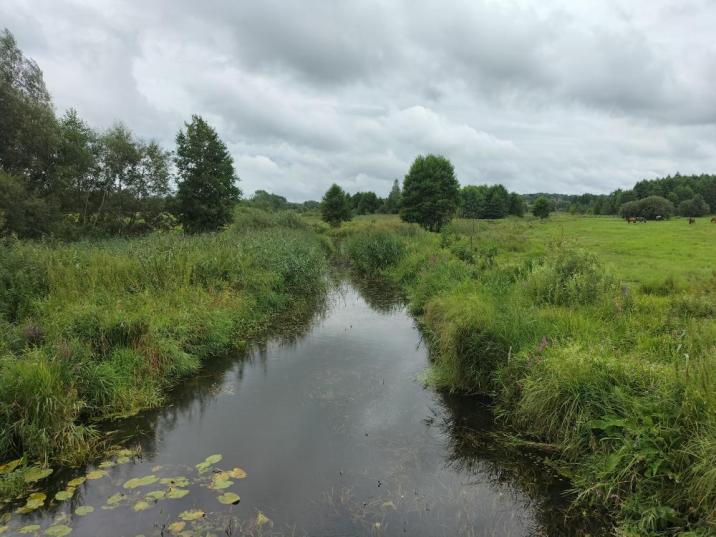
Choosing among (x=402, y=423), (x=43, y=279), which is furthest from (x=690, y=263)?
(x=43, y=279)

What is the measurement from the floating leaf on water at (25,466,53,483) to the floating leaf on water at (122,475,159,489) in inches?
43.1

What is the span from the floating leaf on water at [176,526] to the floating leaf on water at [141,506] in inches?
20.9

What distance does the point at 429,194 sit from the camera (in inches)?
1934

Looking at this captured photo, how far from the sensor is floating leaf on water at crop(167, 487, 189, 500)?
545 centimetres

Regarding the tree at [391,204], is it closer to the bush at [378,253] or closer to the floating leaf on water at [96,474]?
the bush at [378,253]

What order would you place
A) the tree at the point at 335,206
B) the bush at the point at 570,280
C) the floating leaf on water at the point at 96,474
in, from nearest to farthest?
1. the floating leaf on water at the point at 96,474
2. the bush at the point at 570,280
3. the tree at the point at 335,206

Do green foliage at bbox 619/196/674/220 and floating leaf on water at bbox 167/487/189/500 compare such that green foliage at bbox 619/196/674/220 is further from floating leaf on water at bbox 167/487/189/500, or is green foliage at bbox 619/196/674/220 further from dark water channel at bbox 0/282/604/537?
floating leaf on water at bbox 167/487/189/500

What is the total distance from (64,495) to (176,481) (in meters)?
1.32

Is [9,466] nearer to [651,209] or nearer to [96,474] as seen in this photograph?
[96,474]

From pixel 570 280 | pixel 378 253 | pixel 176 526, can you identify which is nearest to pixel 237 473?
pixel 176 526

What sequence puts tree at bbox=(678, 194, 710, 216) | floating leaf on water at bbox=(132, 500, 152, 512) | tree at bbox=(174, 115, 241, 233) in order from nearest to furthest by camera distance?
1. floating leaf on water at bbox=(132, 500, 152, 512)
2. tree at bbox=(174, 115, 241, 233)
3. tree at bbox=(678, 194, 710, 216)

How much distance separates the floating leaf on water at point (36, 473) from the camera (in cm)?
557

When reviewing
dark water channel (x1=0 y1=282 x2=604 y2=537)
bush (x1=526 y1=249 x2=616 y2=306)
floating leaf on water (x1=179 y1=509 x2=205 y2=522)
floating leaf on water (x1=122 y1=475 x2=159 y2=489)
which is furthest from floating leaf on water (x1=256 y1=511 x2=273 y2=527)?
bush (x1=526 y1=249 x2=616 y2=306)

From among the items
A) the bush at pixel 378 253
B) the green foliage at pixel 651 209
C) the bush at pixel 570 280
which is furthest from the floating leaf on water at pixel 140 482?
the green foliage at pixel 651 209
